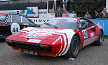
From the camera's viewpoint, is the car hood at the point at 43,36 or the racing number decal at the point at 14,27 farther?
the racing number decal at the point at 14,27

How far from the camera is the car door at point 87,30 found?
5.06 metres

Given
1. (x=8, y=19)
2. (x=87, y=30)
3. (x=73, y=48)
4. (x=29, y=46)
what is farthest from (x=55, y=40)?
(x=8, y=19)

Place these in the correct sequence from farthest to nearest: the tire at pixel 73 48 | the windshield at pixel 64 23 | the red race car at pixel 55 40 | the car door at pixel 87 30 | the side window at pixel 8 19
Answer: the side window at pixel 8 19 → the car door at pixel 87 30 → the windshield at pixel 64 23 → the tire at pixel 73 48 → the red race car at pixel 55 40

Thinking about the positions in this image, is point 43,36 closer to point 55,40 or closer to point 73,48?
point 55,40

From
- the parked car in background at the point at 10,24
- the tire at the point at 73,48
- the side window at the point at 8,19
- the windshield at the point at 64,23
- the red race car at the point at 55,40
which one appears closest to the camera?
the red race car at the point at 55,40

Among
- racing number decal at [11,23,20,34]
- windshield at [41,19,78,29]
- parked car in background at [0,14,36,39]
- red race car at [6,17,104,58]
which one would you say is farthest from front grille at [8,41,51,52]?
racing number decal at [11,23,20,34]

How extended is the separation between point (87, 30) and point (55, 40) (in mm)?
1874

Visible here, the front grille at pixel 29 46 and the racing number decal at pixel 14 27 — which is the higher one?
the racing number decal at pixel 14 27

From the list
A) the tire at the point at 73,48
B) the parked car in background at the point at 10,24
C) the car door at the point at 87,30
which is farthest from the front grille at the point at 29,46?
the parked car in background at the point at 10,24

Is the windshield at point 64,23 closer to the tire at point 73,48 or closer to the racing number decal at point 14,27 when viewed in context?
the tire at point 73,48

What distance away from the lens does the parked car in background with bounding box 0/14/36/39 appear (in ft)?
21.5

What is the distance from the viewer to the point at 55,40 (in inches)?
149

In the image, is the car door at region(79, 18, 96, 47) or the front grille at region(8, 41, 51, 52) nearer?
the front grille at region(8, 41, 51, 52)

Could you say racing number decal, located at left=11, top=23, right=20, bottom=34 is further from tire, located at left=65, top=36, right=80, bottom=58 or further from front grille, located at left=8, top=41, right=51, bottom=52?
tire, located at left=65, top=36, right=80, bottom=58
